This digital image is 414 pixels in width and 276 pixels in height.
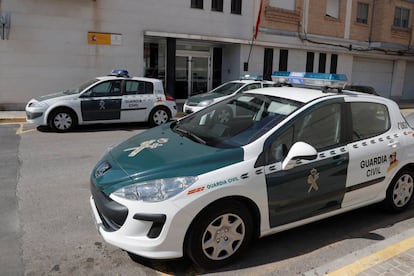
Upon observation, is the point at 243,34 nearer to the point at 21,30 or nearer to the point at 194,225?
the point at 21,30

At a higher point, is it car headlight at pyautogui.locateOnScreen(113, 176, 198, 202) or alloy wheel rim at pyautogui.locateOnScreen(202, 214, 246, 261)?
car headlight at pyautogui.locateOnScreen(113, 176, 198, 202)

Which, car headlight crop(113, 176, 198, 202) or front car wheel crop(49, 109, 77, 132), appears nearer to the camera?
car headlight crop(113, 176, 198, 202)

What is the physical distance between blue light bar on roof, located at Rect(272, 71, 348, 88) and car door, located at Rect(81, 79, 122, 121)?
5.74 metres

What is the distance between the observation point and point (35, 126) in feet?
33.0

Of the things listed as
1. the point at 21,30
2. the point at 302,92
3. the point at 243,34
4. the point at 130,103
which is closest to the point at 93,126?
the point at 130,103

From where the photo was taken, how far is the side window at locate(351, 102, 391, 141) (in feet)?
12.7

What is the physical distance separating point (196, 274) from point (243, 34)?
15.4 m

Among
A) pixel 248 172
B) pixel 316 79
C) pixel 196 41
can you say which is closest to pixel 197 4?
pixel 196 41

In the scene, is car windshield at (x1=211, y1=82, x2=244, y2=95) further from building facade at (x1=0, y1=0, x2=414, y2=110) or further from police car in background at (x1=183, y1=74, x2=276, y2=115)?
building facade at (x1=0, y1=0, x2=414, y2=110)

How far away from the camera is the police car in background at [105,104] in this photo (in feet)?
30.3

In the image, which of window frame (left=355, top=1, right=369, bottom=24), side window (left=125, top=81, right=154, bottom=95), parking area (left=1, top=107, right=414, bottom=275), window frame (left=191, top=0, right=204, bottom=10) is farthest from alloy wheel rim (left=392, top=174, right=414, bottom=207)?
window frame (left=355, top=1, right=369, bottom=24)

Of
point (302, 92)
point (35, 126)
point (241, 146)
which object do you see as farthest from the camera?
point (35, 126)

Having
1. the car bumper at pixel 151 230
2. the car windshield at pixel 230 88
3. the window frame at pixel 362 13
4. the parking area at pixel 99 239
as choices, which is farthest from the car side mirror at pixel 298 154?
the window frame at pixel 362 13

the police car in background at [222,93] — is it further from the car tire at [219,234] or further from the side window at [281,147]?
the car tire at [219,234]
